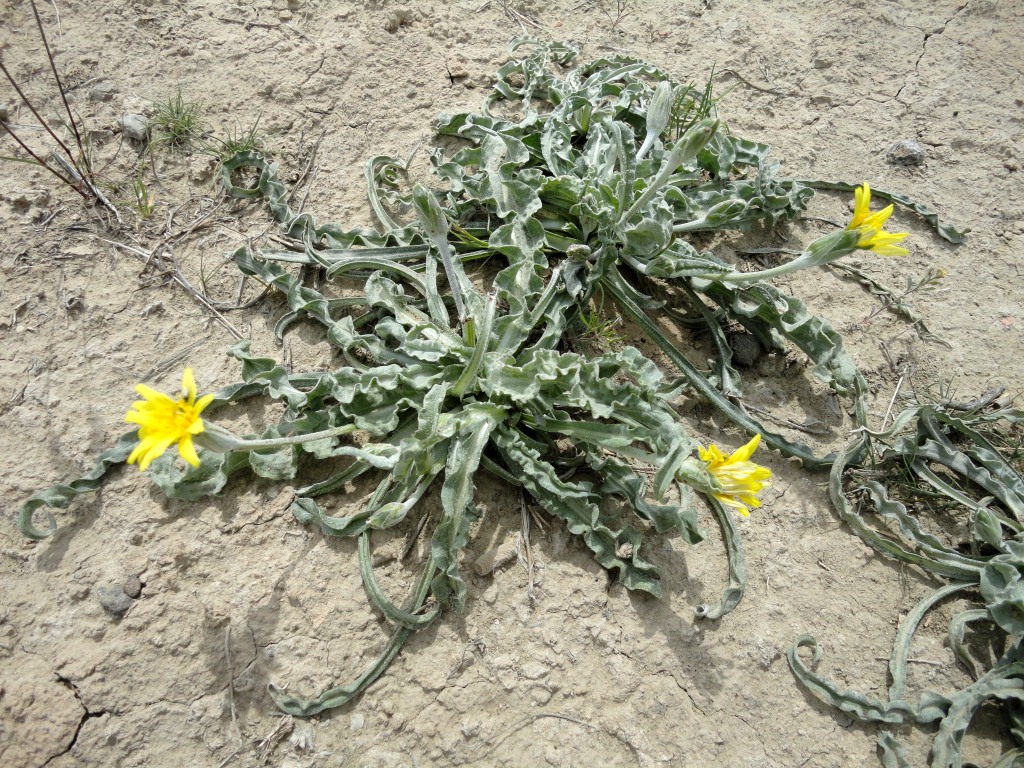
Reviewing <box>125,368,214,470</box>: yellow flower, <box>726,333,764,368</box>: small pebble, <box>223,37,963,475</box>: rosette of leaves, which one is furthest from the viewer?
<box>726,333,764,368</box>: small pebble

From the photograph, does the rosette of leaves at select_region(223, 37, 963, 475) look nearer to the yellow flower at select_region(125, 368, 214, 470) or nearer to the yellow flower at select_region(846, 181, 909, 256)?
the yellow flower at select_region(846, 181, 909, 256)

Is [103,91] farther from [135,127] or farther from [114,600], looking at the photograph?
[114,600]

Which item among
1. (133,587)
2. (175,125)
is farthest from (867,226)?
(175,125)

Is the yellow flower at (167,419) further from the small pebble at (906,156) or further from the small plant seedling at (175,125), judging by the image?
the small pebble at (906,156)

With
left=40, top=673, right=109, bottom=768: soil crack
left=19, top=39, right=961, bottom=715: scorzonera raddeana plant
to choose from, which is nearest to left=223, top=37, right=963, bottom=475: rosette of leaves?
left=19, top=39, right=961, bottom=715: scorzonera raddeana plant

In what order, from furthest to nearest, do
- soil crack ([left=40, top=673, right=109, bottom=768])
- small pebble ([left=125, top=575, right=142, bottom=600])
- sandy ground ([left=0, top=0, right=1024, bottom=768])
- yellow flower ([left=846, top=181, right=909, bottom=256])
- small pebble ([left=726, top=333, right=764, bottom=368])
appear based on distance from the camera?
small pebble ([left=726, top=333, right=764, bottom=368]), yellow flower ([left=846, top=181, right=909, bottom=256]), small pebble ([left=125, top=575, right=142, bottom=600]), sandy ground ([left=0, top=0, right=1024, bottom=768]), soil crack ([left=40, top=673, right=109, bottom=768])

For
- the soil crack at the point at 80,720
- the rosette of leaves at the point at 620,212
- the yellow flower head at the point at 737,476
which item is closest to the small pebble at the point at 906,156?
the rosette of leaves at the point at 620,212
